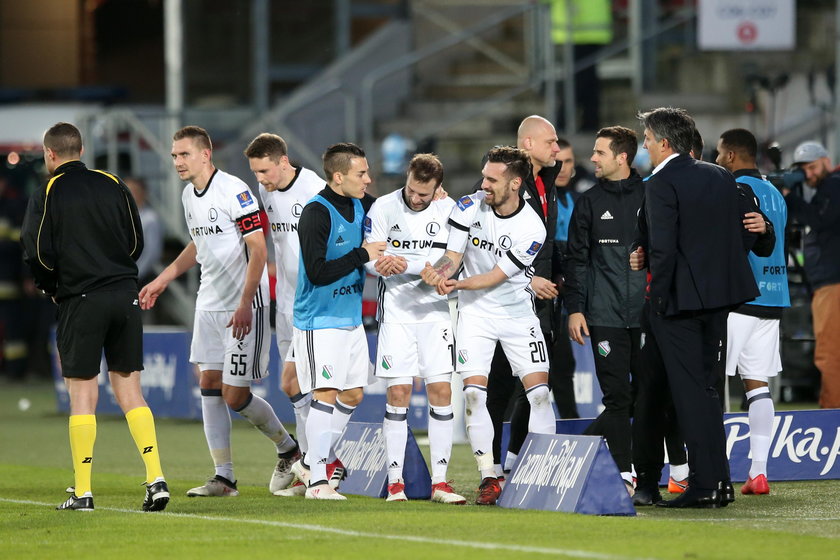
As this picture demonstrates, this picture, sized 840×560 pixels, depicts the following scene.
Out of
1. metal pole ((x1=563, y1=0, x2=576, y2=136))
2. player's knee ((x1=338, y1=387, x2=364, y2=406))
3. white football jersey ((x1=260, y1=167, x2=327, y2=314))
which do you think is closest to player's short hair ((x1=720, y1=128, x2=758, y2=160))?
white football jersey ((x1=260, y1=167, x2=327, y2=314))

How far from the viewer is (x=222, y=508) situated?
958cm

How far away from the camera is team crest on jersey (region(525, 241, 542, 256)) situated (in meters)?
9.55

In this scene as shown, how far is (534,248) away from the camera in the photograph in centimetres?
957

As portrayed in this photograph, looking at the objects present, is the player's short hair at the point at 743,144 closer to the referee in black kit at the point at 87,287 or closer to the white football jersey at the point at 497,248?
the white football jersey at the point at 497,248

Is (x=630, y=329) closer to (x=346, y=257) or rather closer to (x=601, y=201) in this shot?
(x=601, y=201)

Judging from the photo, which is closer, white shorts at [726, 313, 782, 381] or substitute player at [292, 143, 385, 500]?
substitute player at [292, 143, 385, 500]

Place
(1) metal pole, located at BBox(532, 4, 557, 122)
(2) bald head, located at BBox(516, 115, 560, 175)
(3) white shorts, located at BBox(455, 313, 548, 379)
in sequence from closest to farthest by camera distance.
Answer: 1. (3) white shorts, located at BBox(455, 313, 548, 379)
2. (2) bald head, located at BBox(516, 115, 560, 175)
3. (1) metal pole, located at BBox(532, 4, 557, 122)

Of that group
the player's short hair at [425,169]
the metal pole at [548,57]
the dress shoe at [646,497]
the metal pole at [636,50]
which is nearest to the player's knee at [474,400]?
the dress shoe at [646,497]

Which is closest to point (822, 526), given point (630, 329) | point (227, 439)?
point (630, 329)

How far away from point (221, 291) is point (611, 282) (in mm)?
2488

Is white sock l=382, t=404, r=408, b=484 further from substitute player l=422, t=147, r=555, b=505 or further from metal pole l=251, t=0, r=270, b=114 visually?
metal pole l=251, t=0, r=270, b=114

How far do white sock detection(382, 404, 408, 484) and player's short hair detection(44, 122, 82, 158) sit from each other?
2381mm

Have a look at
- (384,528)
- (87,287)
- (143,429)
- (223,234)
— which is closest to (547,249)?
(223,234)

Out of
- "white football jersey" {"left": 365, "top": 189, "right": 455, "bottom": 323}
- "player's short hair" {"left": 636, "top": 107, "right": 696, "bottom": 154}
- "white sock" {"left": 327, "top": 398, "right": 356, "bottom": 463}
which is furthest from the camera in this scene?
"white sock" {"left": 327, "top": 398, "right": 356, "bottom": 463}
